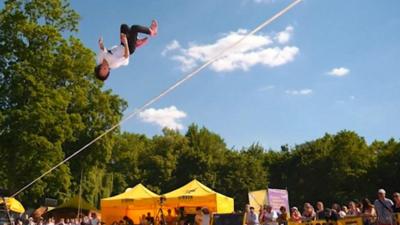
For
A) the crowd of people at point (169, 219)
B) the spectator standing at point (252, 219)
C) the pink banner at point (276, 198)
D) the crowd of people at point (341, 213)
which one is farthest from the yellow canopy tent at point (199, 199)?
the spectator standing at point (252, 219)

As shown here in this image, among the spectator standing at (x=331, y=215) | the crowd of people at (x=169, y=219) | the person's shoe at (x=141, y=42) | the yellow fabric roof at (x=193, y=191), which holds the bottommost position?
the spectator standing at (x=331, y=215)

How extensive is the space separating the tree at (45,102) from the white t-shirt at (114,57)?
18.6 meters

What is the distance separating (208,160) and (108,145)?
23382 mm

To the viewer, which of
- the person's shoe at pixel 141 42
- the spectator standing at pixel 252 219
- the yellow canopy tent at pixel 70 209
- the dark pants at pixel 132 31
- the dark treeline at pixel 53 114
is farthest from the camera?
the dark treeline at pixel 53 114

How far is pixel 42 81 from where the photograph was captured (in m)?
29.3

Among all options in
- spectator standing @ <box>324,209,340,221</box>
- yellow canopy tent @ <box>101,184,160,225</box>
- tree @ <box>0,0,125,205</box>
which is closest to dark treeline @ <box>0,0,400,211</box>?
tree @ <box>0,0,125,205</box>

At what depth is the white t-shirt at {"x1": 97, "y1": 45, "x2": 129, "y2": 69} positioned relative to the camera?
10.2 metres

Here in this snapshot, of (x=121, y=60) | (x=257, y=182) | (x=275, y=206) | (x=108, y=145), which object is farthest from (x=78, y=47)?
(x=257, y=182)

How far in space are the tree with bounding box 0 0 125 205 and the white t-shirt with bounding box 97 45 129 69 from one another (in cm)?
1857

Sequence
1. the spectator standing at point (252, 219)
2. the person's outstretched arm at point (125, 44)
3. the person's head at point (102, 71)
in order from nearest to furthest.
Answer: the person's head at point (102, 71) < the person's outstretched arm at point (125, 44) < the spectator standing at point (252, 219)

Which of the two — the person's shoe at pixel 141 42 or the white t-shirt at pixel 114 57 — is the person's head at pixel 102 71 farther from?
the person's shoe at pixel 141 42

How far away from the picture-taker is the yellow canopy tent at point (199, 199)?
19172 millimetres

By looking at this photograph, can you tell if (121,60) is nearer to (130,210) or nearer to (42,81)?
(130,210)

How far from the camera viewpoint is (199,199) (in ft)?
64.0
